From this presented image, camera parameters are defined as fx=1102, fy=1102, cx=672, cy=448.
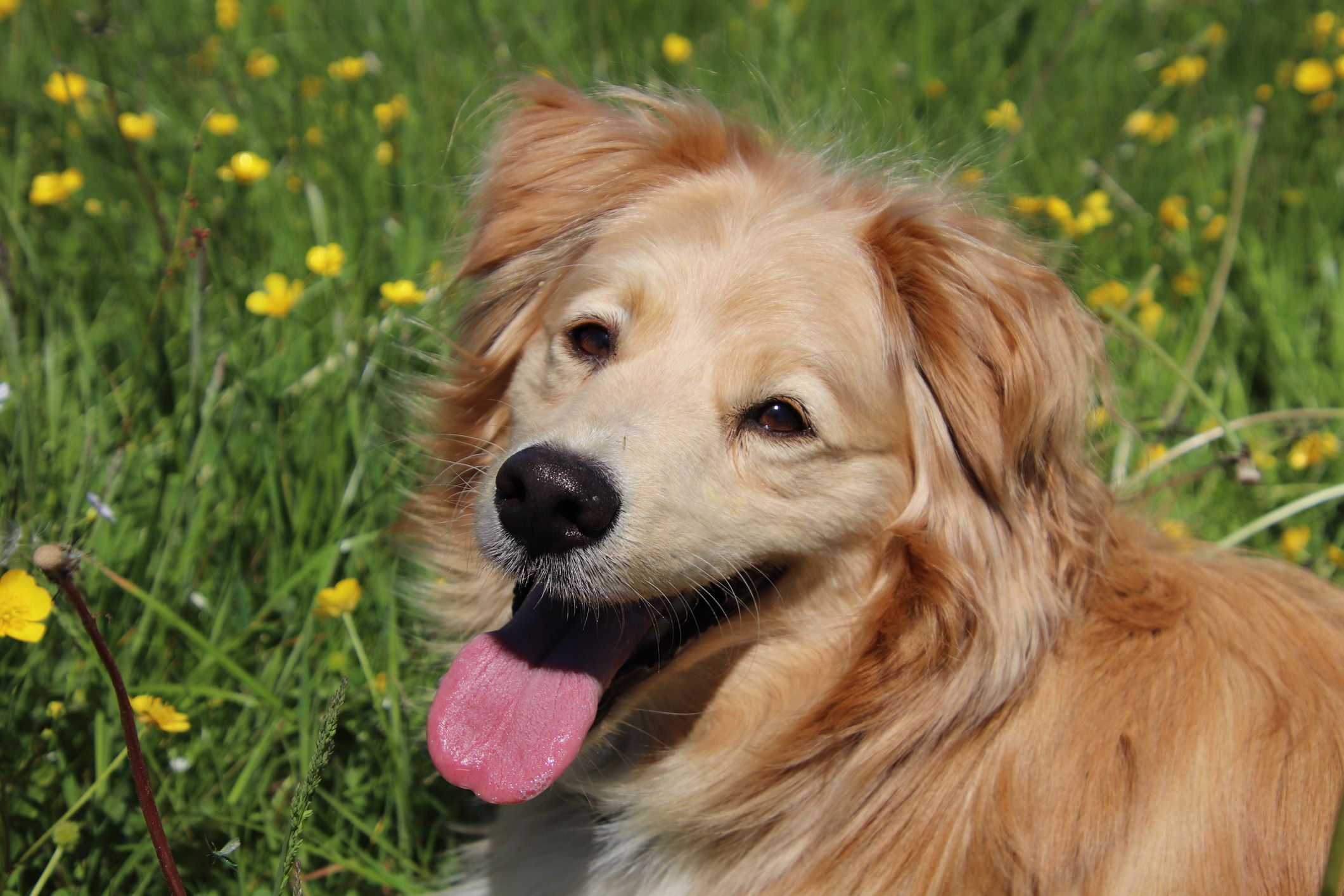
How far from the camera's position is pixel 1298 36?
17.2 feet

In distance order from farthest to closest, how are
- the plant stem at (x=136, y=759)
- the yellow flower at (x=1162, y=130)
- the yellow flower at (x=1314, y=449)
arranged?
the yellow flower at (x=1162, y=130) < the yellow flower at (x=1314, y=449) < the plant stem at (x=136, y=759)

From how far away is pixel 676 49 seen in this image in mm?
4824

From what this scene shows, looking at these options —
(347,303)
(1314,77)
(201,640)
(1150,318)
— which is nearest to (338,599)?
(201,640)

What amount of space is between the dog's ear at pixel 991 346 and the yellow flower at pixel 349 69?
2.88 meters

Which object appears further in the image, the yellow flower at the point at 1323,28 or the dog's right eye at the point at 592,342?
the yellow flower at the point at 1323,28

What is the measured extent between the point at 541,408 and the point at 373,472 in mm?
948

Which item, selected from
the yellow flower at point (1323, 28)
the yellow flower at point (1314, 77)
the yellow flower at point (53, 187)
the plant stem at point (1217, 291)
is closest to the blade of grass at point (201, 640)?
the yellow flower at point (53, 187)

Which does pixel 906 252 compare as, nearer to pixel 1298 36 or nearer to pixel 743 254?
pixel 743 254

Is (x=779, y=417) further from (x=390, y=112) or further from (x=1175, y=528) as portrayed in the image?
(x=390, y=112)

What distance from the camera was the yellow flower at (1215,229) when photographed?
165 inches

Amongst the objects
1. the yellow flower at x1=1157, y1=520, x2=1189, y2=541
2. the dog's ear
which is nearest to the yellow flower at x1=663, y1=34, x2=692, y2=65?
the dog's ear

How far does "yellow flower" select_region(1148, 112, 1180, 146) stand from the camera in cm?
466

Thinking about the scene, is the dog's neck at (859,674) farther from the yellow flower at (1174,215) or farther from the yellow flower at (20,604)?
the yellow flower at (1174,215)

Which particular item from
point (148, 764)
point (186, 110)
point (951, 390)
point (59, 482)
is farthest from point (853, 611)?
point (186, 110)
